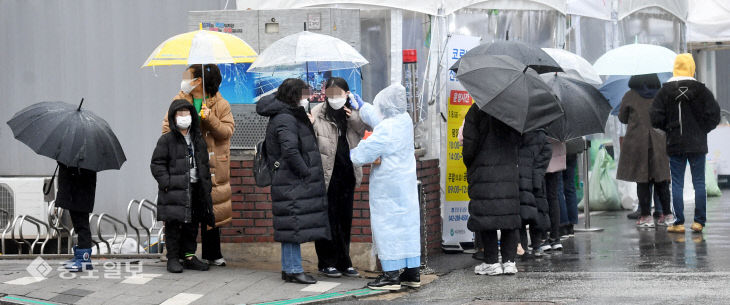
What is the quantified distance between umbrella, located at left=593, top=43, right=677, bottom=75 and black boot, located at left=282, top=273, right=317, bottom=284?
5051 mm

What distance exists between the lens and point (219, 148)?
966 centimetres

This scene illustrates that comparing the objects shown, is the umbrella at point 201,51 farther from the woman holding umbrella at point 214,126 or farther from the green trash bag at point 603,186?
the green trash bag at point 603,186

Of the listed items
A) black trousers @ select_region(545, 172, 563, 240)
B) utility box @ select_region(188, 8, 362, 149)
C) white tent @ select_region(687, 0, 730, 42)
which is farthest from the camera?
white tent @ select_region(687, 0, 730, 42)

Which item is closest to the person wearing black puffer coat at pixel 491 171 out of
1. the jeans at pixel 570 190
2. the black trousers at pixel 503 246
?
the black trousers at pixel 503 246

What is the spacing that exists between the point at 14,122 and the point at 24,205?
4.24 metres

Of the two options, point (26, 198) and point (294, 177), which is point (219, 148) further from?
point (26, 198)

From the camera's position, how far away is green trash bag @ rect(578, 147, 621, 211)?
1511 centimetres

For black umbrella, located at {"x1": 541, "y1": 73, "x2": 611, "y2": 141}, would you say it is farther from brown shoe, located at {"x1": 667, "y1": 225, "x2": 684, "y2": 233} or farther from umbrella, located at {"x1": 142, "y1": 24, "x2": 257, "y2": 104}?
umbrella, located at {"x1": 142, "y1": 24, "x2": 257, "y2": 104}

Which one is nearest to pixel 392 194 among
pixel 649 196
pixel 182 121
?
pixel 182 121

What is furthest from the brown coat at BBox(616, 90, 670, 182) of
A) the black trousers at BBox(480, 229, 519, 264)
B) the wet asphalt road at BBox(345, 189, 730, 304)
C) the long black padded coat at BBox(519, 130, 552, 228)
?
the black trousers at BBox(480, 229, 519, 264)

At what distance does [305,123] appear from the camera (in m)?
8.98

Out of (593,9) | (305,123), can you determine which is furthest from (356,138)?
(593,9)

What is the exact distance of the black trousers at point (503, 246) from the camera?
31.3ft

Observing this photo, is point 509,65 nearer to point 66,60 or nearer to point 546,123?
point 546,123
